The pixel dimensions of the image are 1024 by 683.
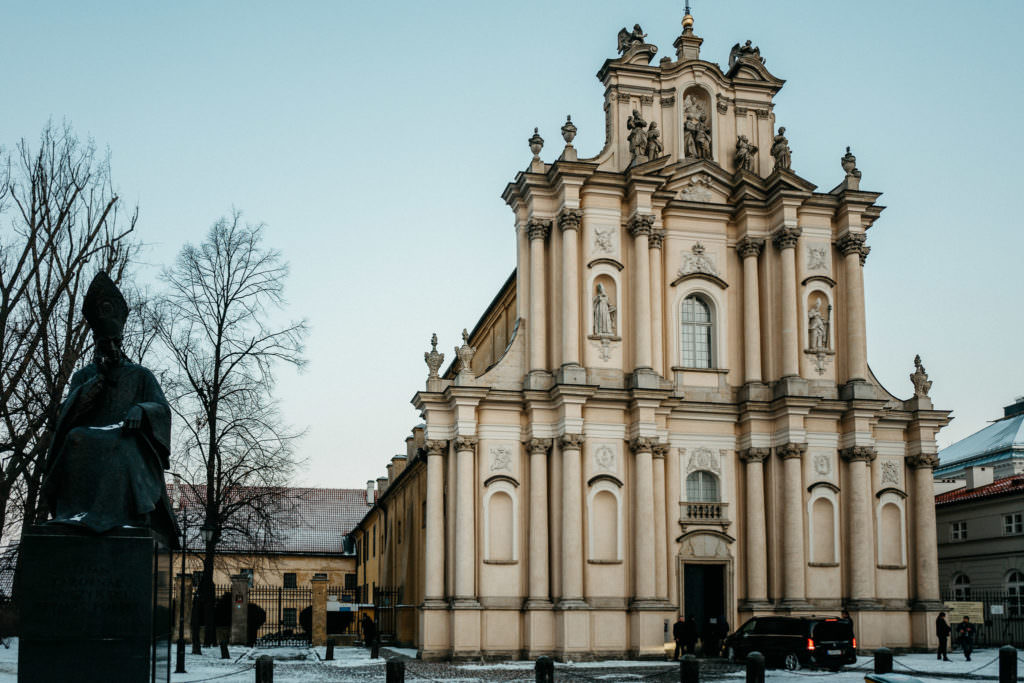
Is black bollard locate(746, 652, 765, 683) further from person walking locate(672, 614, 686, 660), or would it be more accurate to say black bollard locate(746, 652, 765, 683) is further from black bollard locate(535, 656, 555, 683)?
person walking locate(672, 614, 686, 660)

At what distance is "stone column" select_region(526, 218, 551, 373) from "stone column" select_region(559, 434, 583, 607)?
255 centimetres

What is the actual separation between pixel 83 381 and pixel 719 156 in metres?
27.9

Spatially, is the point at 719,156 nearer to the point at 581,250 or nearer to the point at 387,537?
the point at 581,250

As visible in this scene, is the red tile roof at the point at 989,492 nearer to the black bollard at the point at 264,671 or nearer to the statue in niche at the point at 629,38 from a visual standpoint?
the statue in niche at the point at 629,38

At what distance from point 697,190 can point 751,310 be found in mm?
4152

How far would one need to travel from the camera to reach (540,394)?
31.1m

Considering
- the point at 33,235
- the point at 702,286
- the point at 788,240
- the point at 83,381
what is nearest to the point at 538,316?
the point at 702,286

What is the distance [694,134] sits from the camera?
3469 centimetres

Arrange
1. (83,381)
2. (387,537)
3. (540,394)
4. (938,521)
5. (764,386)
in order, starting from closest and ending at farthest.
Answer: (83,381)
(540,394)
(764,386)
(938,521)
(387,537)

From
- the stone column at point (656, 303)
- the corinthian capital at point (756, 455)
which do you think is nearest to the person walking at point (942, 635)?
the corinthian capital at point (756, 455)

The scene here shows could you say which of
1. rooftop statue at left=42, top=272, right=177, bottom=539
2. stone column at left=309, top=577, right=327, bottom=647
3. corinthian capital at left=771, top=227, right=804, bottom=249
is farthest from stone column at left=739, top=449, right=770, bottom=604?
rooftop statue at left=42, top=272, right=177, bottom=539

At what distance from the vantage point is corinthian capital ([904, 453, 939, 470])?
110 feet

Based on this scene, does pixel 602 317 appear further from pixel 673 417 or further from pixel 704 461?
pixel 704 461

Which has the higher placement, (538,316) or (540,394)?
(538,316)
